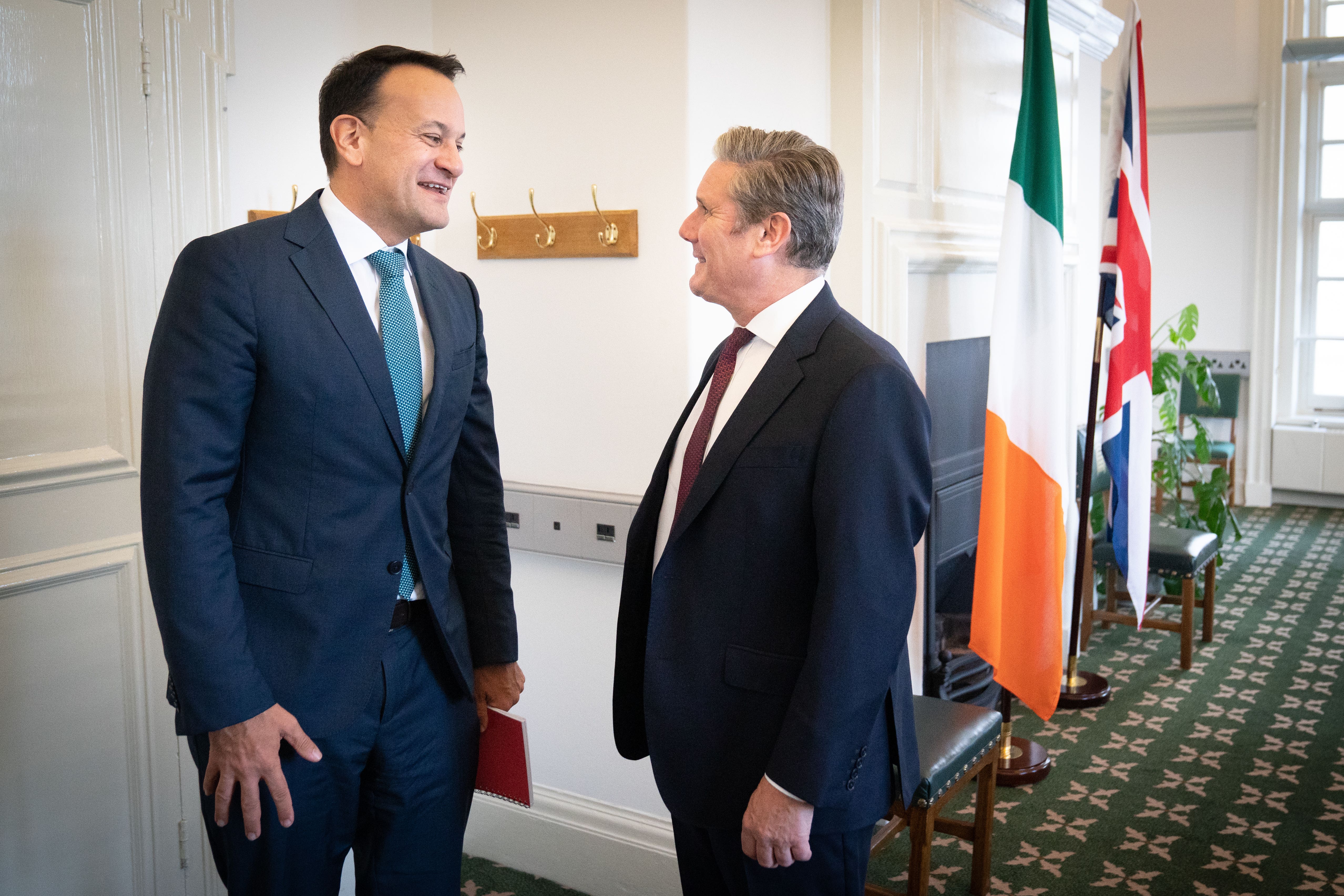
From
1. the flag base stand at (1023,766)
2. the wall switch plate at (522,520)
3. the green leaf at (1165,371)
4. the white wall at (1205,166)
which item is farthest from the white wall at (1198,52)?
the wall switch plate at (522,520)

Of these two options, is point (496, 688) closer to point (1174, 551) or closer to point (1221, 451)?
point (1174, 551)

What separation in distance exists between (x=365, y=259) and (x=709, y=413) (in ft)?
1.88

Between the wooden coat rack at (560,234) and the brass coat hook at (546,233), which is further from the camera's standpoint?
the brass coat hook at (546,233)

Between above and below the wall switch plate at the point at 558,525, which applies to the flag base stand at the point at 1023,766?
below

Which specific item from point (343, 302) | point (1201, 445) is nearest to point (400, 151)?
point (343, 302)

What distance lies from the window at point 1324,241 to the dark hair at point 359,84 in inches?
322

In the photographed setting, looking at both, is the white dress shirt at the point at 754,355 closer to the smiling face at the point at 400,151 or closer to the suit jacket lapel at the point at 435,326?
the suit jacket lapel at the point at 435,326

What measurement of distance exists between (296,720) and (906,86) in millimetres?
2487

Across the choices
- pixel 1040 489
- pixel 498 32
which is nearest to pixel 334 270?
pixel 498 32

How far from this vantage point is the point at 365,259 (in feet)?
5.40

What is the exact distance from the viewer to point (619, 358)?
8.85ft

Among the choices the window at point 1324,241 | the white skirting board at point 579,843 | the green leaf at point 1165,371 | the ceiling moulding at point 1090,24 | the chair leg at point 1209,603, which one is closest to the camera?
the white skirting board at point 579,843

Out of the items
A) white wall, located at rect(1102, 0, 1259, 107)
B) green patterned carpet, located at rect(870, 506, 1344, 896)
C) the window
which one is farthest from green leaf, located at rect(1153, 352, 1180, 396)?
the window

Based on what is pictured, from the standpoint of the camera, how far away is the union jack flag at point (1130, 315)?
3.87m
